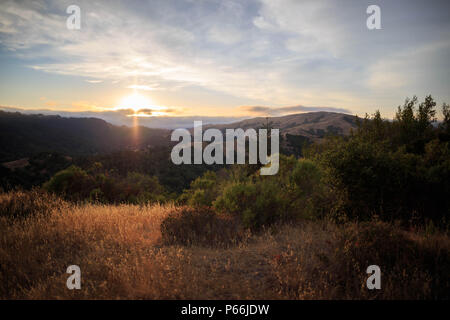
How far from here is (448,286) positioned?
3346mm

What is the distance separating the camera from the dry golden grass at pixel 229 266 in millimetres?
3279

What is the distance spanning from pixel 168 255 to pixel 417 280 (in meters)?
4.15

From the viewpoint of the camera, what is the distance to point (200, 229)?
577cm

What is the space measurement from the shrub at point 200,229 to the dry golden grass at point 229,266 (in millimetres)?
294

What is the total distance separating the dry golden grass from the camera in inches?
129

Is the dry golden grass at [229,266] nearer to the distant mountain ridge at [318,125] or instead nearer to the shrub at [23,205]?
the shrub at [23,205]

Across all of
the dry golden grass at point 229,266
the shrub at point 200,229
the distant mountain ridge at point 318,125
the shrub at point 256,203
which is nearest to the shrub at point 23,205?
the dry golden grass at point 229,266

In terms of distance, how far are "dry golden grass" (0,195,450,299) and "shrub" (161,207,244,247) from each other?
0.96ft

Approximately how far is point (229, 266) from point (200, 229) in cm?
191

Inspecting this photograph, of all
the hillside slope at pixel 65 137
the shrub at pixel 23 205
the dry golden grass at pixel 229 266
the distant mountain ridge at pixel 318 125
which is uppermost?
the distant mountain ridge at pixel 318 125

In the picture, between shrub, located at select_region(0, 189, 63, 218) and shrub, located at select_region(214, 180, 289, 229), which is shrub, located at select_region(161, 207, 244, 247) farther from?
shrub, located at select_region(0, 189, 63, 218)

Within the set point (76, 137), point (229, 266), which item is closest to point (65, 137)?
point (76, 137)
